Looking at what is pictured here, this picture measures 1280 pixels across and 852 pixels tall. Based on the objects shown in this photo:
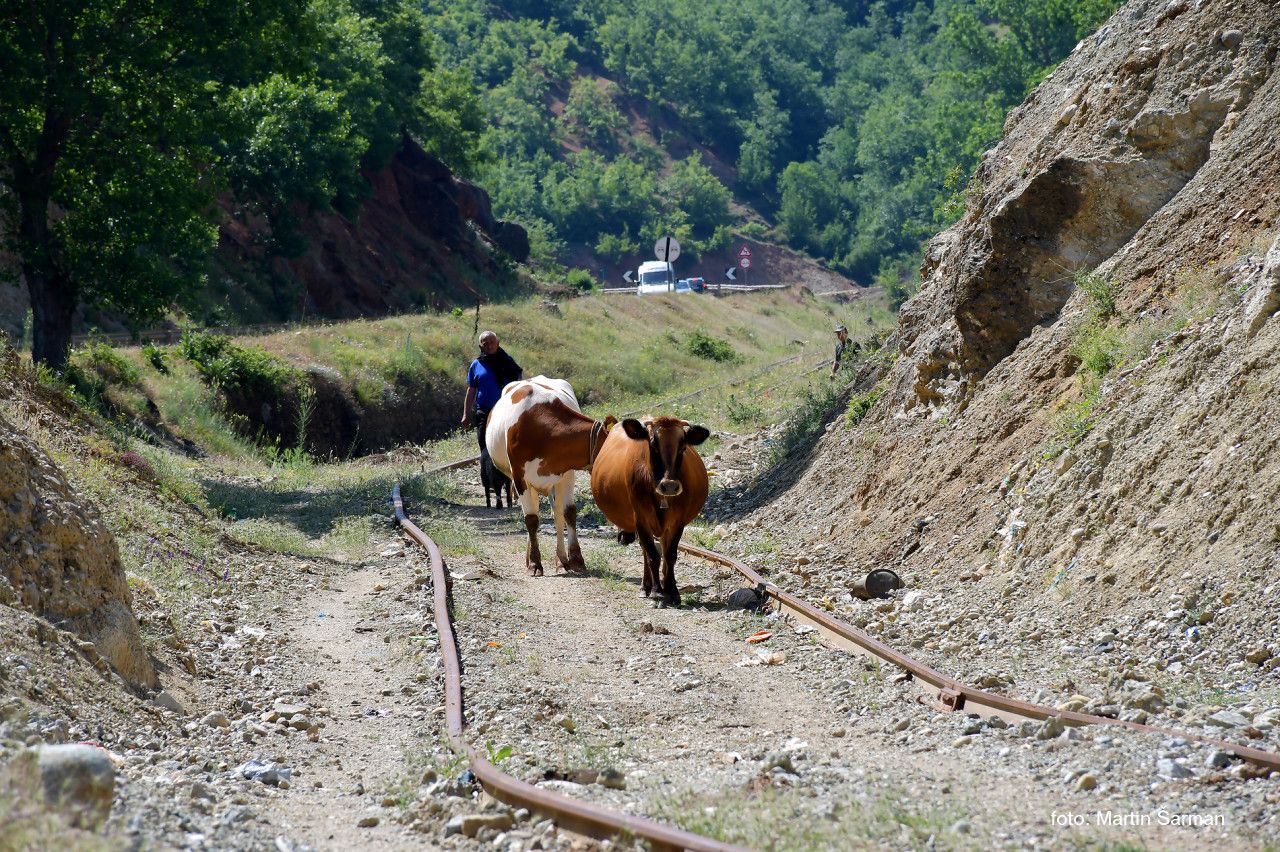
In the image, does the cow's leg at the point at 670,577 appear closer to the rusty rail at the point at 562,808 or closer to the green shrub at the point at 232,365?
the rusty rail at the point at 562,808

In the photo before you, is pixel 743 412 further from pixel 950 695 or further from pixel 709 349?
pixel 950 695

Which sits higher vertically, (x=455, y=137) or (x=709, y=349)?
(x=455, y=137)

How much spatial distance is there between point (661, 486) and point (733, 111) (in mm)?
126602

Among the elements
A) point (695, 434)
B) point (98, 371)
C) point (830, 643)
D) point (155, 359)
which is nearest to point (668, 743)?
point (830, 643)

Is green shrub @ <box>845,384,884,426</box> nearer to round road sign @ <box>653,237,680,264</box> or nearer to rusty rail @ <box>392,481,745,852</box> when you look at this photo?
→ rusty rail @ <box>392,481,745,852</box>

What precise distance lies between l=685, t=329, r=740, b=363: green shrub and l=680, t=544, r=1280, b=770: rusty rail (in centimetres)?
3542

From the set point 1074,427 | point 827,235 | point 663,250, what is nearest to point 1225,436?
point 1074,427

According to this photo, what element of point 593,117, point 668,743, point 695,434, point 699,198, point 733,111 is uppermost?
point 733,111

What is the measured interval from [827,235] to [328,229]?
70.5 metres

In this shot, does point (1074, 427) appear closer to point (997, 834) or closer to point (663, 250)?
point (997, 834)

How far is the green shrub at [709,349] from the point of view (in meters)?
46.6

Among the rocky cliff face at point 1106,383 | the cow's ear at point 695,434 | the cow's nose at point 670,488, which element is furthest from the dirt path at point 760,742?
the cow's ear at point 695,434

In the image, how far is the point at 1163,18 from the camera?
1543 cm

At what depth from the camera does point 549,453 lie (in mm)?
14516
